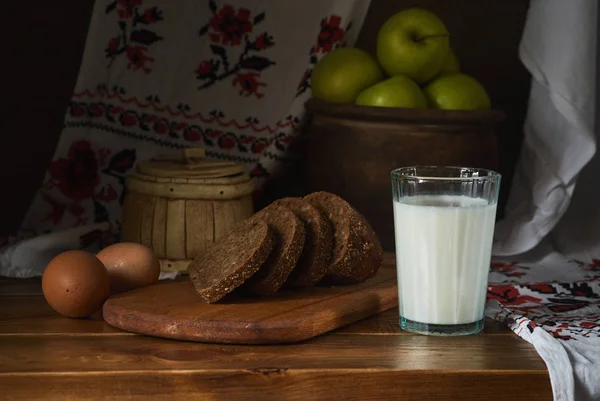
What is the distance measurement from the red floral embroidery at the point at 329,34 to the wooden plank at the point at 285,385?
35.0 inches

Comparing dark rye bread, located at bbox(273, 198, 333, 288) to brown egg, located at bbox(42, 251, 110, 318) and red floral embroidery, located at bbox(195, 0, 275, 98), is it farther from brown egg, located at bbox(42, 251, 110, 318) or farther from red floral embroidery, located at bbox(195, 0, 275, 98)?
red floral embroidery, located at bbox(195, 0, 275, 98)

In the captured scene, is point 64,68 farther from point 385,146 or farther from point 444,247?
point 444,247

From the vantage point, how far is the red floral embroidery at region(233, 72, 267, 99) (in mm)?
1897

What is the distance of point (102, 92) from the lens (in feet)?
6.06

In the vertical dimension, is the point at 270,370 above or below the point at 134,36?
below

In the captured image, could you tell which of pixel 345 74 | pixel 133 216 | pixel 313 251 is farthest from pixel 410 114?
pixel 133 216

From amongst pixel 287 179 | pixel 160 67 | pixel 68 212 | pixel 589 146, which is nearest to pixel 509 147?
pixel 589 146

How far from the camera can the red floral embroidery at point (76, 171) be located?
1.84 m

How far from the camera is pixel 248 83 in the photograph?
74.8 inches

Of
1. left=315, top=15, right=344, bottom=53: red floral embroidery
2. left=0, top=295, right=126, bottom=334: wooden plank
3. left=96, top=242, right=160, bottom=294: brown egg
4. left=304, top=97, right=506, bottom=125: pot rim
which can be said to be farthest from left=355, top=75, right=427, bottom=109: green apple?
left=0, top=295, right=126, bottom=334: wooden plank

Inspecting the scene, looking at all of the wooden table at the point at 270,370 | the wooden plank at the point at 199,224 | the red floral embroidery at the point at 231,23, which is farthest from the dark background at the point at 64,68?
the wooden table at the point at 270,370

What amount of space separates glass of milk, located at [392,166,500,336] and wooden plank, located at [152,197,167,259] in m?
0.45

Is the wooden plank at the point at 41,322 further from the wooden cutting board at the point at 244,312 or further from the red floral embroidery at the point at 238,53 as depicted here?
the red floral embroidery at the point at 238,53

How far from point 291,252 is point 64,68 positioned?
91 cm
